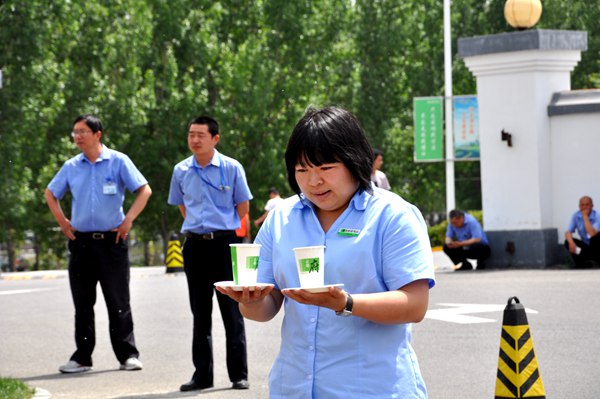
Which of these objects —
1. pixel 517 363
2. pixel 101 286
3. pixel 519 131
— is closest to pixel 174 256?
pixel 519 131

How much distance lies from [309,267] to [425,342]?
8186 mm

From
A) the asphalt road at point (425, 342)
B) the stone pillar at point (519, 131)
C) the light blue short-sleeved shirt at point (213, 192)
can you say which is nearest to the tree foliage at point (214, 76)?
the stone pillar at point (519, 131)

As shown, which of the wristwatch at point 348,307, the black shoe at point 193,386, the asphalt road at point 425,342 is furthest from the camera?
the asphalt road at point 425,342

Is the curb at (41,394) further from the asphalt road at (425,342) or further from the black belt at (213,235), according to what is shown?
the black belt at (213,235)

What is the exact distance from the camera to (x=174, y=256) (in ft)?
88.6

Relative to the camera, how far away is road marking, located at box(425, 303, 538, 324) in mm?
13516

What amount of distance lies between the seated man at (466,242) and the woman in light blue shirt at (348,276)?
55.8ft

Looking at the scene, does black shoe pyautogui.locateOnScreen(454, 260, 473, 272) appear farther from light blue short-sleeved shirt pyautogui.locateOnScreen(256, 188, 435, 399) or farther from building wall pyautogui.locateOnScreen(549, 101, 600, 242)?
light blue short-sleeved shirt pyautogui.locateOnScreen(256, 188, 435, 399)

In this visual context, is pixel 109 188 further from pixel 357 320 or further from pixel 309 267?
pixel 309 267

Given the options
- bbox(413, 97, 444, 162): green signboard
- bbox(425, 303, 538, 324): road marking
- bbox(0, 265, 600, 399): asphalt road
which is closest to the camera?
bbox(0, 265, 600, 399): asphalt road

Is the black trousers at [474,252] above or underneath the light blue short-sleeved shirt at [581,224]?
underneath

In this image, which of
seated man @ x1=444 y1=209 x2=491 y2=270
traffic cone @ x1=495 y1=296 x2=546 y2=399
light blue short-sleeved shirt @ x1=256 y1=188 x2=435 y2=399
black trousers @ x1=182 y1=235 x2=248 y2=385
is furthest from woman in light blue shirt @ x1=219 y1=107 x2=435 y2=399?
seated man @ x1=444 y1=209 x2=491 y2=270

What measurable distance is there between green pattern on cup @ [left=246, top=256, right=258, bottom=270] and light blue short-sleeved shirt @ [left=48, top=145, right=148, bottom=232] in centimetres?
673

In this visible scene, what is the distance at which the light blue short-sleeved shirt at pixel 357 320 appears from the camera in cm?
420
